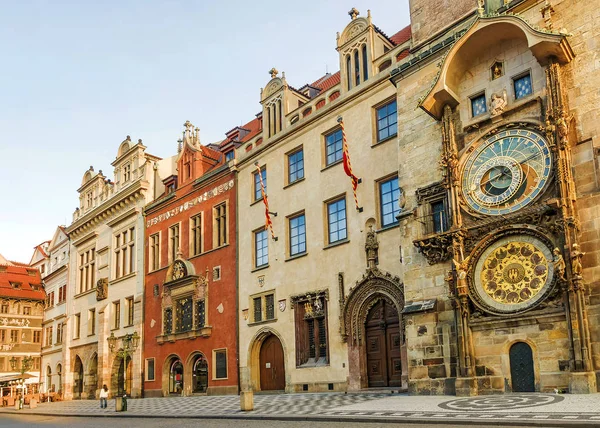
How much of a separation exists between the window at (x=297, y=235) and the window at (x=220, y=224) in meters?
5.70

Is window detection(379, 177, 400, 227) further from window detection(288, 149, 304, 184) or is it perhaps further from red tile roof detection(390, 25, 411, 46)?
red tile roof detection(390, 25, 411, 46)

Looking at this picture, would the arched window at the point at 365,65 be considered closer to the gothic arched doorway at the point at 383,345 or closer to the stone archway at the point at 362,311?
the stone archway at the point at 362,311

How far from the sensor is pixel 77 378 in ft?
160

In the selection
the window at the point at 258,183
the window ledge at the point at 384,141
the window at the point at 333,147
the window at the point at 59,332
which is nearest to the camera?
the window ledge at the point at 384,141

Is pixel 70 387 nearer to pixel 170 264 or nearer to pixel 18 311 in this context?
pixel 170 264

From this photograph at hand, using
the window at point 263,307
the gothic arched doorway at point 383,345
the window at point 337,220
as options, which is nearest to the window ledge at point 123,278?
the window at point 263,307

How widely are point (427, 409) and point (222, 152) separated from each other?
977 inches

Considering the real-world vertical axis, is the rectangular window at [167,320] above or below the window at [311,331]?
above

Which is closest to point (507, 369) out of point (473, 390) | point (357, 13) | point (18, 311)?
point (473, 390)

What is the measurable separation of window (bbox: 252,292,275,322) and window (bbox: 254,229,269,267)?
1563 millimetres

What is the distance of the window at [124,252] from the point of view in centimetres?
4232

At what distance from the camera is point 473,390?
1716 cm

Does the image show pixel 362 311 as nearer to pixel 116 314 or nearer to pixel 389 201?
pixel 389 201

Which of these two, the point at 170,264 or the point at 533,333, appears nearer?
the point at 533,333
